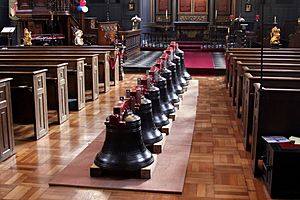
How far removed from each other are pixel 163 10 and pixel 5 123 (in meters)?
14.4

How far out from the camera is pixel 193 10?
1731 centimetres

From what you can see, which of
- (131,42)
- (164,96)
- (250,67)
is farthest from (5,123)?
(131,42)

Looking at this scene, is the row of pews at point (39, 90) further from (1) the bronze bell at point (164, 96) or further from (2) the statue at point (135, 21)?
(2) the statue at point (135, 21)

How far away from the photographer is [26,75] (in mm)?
4512

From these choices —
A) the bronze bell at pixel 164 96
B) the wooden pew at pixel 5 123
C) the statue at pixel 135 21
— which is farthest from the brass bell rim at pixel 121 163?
the statue at pixel 135 21

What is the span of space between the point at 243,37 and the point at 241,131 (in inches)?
359

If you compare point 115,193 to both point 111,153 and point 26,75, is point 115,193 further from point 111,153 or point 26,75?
point 26,75

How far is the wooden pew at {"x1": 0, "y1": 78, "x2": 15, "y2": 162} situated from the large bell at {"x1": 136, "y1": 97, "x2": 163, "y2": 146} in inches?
49.3

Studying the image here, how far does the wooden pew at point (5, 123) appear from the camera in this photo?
374 cm

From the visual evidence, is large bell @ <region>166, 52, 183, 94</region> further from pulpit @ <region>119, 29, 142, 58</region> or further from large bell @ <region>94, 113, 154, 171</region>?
pulpit @ <region>119, 29, 142, 58</region>

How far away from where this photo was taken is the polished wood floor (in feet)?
9.89

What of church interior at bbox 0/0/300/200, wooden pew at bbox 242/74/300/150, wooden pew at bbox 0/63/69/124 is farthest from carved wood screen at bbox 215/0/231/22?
wooden pew at bbox 242/74/300/150

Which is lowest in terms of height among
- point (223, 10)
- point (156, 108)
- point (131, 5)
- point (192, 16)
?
point (156, 108)

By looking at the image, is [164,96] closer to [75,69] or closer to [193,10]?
[75,69]
